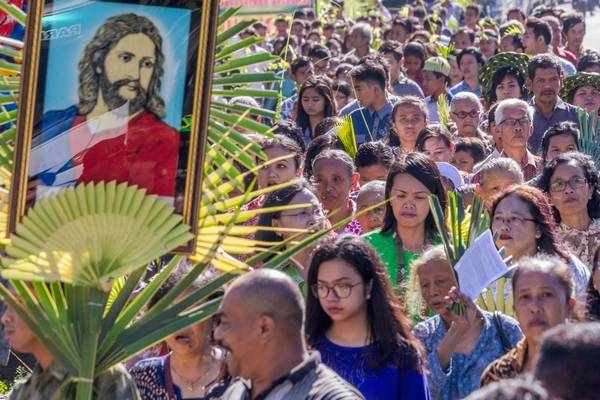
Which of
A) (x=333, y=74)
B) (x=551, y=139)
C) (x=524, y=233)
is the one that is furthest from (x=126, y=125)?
(x=333, y=74)

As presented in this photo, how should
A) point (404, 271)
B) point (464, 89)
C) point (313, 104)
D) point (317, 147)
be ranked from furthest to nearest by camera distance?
1. point (464, 89)
2. point (313, 104)
3. point (317, 147)
4. point (404, 271)

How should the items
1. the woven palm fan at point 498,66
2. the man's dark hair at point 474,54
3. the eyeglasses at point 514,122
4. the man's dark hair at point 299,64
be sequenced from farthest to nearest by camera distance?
the man's dark hair at point 299,64
the man's dark hair at point 474,54
the woven palm fan at point 498,66
the eyeglasses at point 514,122

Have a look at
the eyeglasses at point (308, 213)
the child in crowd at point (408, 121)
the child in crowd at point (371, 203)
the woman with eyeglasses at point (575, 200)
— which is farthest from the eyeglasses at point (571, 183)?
the child in crowd at point (408, 121)

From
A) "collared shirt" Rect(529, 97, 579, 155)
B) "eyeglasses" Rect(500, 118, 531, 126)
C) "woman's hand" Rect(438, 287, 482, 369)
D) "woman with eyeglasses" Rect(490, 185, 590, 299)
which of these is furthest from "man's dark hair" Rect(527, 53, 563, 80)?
"woman's hand" Rect(438, 287, 482, 369)

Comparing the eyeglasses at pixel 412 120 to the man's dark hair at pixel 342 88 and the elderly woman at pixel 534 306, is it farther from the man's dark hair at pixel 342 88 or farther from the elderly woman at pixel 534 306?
the elderly woman at pixel 534 306

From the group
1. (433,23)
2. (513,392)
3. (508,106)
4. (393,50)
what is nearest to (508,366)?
(513,392)

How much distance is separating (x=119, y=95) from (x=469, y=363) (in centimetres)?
199

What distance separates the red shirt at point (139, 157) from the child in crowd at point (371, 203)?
321 cm

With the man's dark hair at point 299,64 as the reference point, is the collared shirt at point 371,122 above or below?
below

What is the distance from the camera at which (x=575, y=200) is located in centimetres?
757

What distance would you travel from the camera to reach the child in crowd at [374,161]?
9.02 metres

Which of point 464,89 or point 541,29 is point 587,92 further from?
point 541,29

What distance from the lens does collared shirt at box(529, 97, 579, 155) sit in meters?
10.8

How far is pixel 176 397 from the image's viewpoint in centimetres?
570
